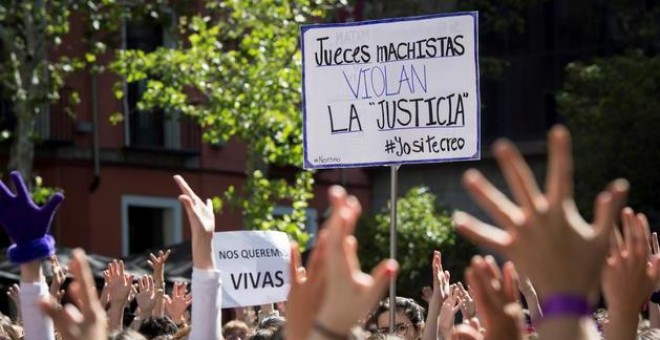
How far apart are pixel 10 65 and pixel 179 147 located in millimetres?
6167

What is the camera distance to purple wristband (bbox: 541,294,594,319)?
2951 mm

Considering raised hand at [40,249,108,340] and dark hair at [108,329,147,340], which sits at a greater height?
raised hand at [40,249,108,340]

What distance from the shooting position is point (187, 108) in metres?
14.8

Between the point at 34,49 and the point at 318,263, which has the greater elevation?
the point at 34,49

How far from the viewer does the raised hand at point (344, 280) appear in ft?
9.98

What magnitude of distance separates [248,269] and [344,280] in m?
4.22

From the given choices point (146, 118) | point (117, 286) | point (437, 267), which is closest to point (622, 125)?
point (146, 118)

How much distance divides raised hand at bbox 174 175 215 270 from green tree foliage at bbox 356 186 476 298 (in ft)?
46.1

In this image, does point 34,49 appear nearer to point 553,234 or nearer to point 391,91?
point 391,91

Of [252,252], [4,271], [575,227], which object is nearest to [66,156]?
[4,271]

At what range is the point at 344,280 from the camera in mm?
3068

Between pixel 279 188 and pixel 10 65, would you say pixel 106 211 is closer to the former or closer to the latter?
pixel 10 65

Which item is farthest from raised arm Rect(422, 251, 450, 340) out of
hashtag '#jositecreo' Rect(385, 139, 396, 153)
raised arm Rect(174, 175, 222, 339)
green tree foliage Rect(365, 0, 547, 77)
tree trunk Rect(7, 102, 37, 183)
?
green tree foliage Rect(365, 0, 547, 77)

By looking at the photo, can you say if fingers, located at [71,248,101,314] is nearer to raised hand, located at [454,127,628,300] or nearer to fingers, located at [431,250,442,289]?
raised hand, located at [454,127,628,300]
